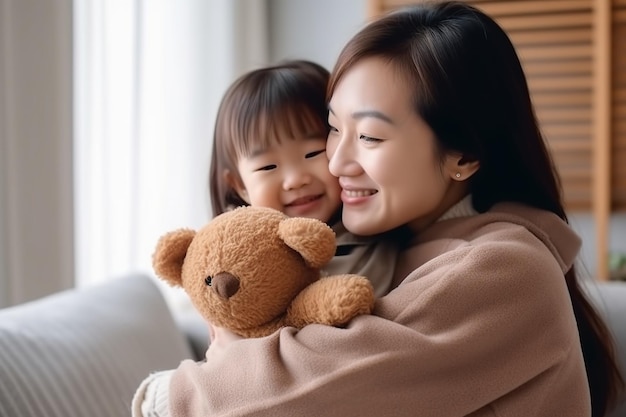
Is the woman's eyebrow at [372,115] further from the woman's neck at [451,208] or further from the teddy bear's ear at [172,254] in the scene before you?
the teddy bear's ear at [172,254]

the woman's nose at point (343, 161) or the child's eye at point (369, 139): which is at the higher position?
the child's eye at point (369, 139)

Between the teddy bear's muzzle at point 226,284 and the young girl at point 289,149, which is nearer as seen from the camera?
the teddy bear's muzzle at point 226,284

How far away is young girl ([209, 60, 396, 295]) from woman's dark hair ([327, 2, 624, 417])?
88 mm

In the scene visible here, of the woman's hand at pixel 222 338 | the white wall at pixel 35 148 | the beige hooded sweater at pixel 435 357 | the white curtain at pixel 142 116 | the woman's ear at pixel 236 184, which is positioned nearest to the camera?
the beige hooded sweater at pixel 435 357

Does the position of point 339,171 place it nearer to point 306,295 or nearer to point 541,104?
point 306,295

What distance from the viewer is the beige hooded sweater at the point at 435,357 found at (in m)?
0.99

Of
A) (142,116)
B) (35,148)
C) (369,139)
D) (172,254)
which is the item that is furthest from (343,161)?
(142,116)

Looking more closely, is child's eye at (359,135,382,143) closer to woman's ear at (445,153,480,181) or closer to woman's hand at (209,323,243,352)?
woman's ear at (445,153,480,181)

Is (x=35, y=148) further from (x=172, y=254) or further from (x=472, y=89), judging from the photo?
(x=472, y=89)

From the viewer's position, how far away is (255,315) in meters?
1.08

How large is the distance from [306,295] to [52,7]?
118 centimetres

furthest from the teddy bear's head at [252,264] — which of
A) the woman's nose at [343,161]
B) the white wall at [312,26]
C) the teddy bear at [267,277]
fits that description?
the white wall at [312,26]

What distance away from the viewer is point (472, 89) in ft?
3.79

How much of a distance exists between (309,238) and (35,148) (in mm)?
1071
